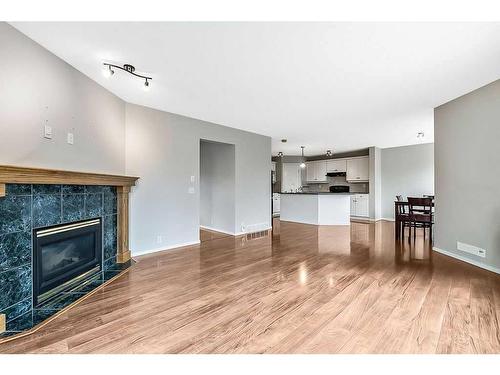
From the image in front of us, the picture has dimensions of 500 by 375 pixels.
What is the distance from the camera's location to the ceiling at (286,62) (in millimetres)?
1947

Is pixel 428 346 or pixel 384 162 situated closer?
pixel 428 346

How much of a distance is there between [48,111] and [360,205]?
8334 mm

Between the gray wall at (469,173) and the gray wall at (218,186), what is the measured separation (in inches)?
149

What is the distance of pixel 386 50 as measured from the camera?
223 cm

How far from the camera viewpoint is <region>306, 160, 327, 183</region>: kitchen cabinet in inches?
371

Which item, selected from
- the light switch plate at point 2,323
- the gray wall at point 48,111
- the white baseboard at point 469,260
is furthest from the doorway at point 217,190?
the white baseboard at point 469,260

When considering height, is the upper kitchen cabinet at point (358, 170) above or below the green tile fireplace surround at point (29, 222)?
above

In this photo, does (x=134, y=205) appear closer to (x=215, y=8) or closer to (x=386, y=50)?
(x=215, y=8)

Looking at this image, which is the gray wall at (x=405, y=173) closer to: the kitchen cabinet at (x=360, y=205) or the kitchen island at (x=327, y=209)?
the kitchen cabinet at (x=360, y=205)

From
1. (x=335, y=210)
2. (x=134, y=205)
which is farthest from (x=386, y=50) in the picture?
(x=335, y=210)

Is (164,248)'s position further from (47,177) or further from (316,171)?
(316,171)

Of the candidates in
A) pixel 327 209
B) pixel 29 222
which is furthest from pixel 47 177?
pixel 327 209

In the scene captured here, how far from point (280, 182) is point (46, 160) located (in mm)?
8003

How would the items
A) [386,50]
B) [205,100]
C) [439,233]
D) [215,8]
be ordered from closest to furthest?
[215,8] < [386,50] < [205,100] < [439,233]
